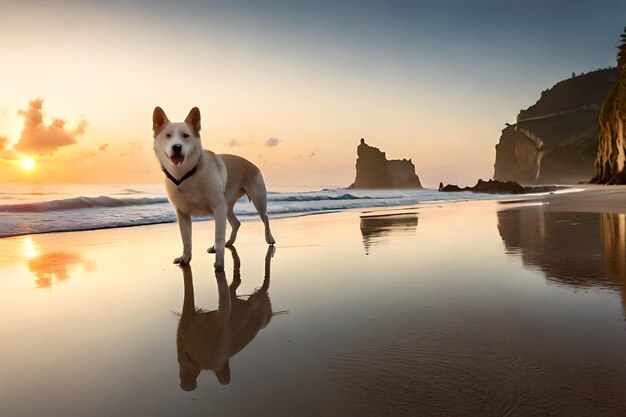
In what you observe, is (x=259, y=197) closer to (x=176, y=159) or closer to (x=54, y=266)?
(x=176, y=159)

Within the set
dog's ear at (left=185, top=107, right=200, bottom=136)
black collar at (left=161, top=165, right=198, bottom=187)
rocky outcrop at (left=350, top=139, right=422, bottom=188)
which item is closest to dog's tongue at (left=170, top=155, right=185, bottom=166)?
black collar at (left=161, top=165, right=198, bottom=187)

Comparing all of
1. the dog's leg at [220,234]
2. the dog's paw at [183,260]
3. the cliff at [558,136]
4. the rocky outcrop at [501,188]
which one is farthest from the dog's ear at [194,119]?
the cliff at [558,136]

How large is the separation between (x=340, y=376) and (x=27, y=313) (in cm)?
244

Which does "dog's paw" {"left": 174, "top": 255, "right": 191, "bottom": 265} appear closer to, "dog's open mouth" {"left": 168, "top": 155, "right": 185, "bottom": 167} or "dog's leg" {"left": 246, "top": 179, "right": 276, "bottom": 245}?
"dog's open mouth" {"left": 168, "top": 155, "right": 185, "bottom": 167}

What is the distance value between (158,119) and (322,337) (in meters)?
3.31

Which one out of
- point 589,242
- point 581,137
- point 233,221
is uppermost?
point 581,137

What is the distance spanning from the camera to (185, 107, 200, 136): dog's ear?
4383 mm

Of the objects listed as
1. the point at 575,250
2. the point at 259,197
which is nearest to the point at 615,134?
the point at 575,250

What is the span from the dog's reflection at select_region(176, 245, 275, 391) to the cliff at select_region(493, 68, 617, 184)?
114 metres

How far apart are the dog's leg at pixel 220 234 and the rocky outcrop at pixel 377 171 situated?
12981cm

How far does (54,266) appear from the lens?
4.60 m

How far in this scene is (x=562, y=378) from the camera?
4.98 ft

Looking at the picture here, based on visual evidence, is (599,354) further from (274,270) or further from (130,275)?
(130,275)

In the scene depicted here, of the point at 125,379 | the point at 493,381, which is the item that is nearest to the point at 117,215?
the point at 125,379
